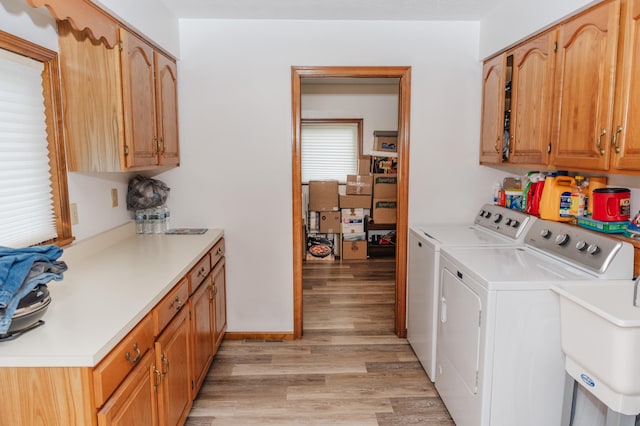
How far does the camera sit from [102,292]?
1.80m

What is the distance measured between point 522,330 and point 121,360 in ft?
5.41

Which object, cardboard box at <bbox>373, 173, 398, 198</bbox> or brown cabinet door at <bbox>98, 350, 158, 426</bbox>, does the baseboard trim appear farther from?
cardboard box at <bbox>373, 173, 398, 198</bbox>

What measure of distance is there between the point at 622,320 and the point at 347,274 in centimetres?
395

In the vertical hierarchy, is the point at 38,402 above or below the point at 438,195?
below

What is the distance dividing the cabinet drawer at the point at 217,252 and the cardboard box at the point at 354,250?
289 cm

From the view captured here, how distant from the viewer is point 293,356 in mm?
3145

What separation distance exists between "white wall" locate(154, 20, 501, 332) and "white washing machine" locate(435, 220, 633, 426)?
4.28ft

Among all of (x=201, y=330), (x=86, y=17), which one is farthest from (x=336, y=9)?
(x=201, y=330)

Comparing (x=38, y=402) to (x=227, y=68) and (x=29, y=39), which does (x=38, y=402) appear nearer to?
(x=29, y=39)

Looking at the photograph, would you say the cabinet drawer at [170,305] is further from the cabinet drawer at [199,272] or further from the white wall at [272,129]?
the white wall at [272,129]

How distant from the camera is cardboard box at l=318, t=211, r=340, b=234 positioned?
5.87 metres

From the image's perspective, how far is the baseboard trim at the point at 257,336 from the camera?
134 inches

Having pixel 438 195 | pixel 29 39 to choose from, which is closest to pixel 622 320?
pixel 438 195

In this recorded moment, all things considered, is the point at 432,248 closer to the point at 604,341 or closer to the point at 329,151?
the point at 604,341
